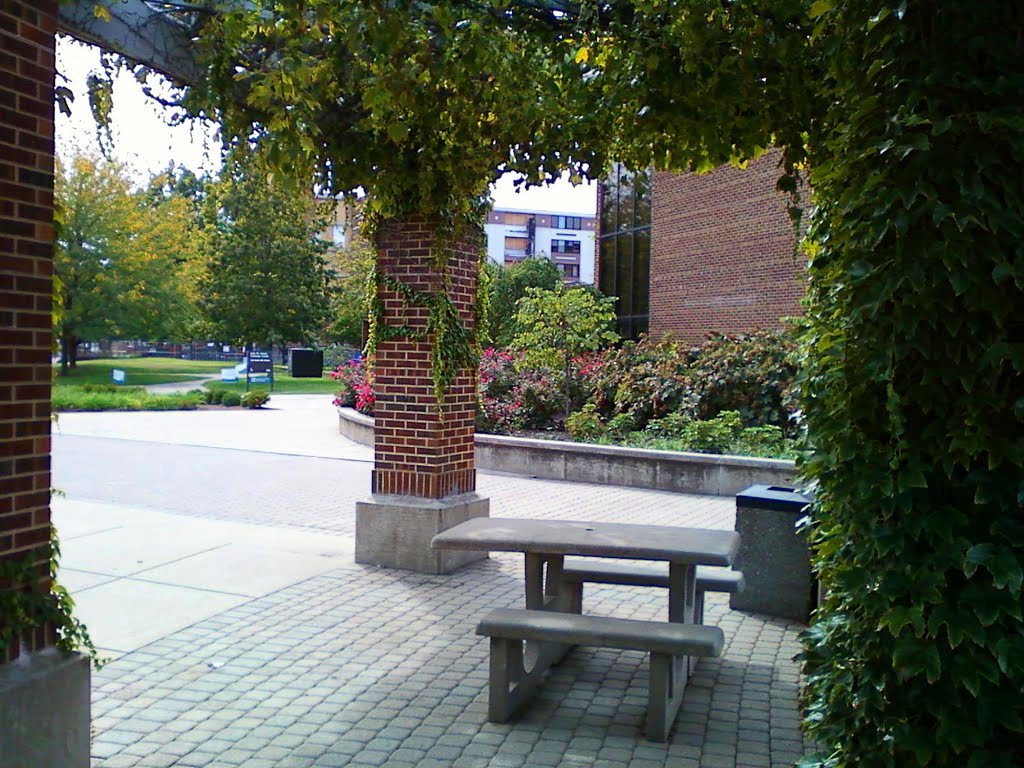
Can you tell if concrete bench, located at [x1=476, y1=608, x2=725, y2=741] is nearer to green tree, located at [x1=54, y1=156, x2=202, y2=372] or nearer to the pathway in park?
the pathway in park

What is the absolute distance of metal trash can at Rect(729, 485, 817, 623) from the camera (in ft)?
20.5

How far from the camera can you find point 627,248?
26359 millimetres

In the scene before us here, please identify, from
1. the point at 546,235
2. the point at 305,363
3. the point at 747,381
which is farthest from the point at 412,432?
the point at 546,235

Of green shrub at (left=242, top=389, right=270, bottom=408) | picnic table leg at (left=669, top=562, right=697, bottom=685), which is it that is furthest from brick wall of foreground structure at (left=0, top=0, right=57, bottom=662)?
green shrub at (left=242, top=389, right=270, bottom=408)

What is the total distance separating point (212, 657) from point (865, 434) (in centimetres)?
402

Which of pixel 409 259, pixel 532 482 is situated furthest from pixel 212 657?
pixel 532 482

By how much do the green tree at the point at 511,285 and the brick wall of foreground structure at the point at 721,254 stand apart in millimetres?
4945

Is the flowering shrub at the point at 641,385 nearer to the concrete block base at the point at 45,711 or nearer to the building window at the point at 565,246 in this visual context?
the concrete block base at the point at 45,711

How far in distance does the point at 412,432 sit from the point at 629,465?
517 cm

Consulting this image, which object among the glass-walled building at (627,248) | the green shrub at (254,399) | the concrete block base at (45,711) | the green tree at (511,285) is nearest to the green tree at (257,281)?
the green tree at (511,285)

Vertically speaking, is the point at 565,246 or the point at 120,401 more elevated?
the point at 565,246

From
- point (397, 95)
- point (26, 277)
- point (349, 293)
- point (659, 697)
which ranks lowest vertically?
point (659, 697)

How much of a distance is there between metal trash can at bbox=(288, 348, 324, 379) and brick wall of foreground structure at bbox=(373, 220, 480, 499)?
3688cm

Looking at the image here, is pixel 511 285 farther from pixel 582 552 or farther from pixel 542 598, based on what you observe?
pixel 582 552
